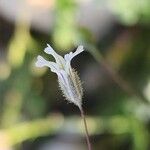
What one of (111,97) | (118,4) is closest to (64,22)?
(118,4)

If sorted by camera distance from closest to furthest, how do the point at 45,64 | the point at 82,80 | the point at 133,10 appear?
the point at 45,64 → the point at 133,10 → the point at 82,80

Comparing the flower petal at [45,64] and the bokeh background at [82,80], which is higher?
the bokeh background at [82,80]

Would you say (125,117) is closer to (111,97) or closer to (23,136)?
(111,97)

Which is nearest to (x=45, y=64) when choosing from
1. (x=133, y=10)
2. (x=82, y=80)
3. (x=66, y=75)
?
(x=66, y=75)

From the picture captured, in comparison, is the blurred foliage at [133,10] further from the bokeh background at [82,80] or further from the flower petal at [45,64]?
the flower petal at [45,64]

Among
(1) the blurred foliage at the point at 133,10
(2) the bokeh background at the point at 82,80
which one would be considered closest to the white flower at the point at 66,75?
(2) the bokeh background at the point at 82,80

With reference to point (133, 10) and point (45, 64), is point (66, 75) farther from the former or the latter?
point (133, 10)

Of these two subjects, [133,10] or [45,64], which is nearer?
[45,64]

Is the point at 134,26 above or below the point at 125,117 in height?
above

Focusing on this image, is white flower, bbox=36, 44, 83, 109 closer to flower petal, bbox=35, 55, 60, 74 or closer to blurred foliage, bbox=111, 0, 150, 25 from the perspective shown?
flower petal, bbox=35, 55, 60, 74
